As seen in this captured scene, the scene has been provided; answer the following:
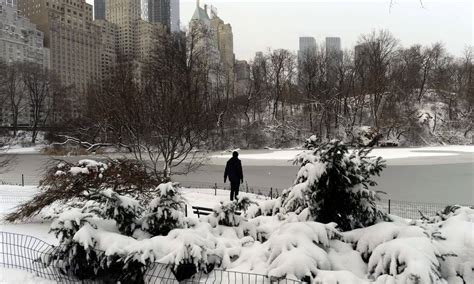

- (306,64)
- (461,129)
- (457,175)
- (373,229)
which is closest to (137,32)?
(306,64)

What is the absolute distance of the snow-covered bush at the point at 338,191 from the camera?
5.25 metres

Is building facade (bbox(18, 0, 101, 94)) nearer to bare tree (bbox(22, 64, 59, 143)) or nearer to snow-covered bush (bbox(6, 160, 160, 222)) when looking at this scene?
bare tree (bbox(22, 64, 59, 143))

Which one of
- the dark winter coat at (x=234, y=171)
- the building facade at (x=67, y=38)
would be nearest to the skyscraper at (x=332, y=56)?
the building facade at (x=67, y=38)

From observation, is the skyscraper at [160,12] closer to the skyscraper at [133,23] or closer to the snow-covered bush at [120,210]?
the skyscraper at [133,23]

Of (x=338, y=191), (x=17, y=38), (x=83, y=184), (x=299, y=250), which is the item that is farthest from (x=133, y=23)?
(x=299, y=250)

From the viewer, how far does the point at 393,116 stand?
1962 inches

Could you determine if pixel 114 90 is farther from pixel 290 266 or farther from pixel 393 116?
pixel 393 116

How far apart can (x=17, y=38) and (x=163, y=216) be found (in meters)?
89.4

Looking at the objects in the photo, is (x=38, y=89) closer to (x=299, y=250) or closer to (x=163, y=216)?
(x=163, y=216)

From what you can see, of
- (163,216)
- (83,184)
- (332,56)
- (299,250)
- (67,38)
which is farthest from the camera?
(67,38)

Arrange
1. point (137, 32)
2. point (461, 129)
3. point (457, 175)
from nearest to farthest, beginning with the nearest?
point (457, 175) → point (137, 32) → point (461, 129)

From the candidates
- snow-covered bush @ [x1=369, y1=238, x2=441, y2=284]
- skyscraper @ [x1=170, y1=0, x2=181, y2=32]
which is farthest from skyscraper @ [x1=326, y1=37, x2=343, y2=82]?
snow-covered bush @ [x1=369, y1=238, x2=441, y2=284]

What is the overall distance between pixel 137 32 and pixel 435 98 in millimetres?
45451

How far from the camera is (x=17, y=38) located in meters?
79.5
